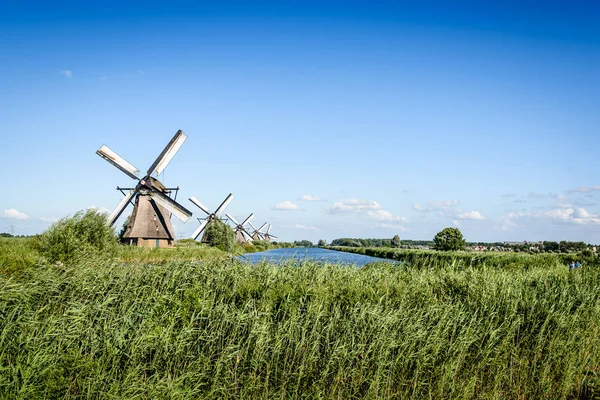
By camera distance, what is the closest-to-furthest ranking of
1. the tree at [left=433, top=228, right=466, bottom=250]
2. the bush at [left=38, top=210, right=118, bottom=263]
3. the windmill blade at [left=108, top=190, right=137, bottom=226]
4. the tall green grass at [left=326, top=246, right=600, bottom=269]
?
the tall green grass at [left=326, top=246, right=600, bottom=269], the bush at [left=38, top=210, right=118, bottom=263], the windmill blade at [left=108, top=190, right=137, bottom=226], the tree at [left=433, top=228, right=466, bottom=250]

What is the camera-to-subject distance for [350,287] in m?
7.67

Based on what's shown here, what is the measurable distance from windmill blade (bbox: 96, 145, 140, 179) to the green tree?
12.8m

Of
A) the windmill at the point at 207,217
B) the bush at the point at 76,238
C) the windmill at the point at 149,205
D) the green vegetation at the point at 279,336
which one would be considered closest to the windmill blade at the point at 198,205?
the windmill at the point at 207,217

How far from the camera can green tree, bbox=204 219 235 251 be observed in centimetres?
3825

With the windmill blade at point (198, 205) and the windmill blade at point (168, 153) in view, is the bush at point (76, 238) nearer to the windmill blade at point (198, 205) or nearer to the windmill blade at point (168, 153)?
the windmill blade at point (168, 153)

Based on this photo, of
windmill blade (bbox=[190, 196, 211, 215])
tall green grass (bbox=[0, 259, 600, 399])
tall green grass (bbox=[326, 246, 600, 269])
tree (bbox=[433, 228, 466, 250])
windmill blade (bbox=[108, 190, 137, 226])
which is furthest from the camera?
tree (bbox=[433, 228, 466, 250])

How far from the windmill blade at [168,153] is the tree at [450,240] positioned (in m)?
55.6

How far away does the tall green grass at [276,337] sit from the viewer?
504 cm

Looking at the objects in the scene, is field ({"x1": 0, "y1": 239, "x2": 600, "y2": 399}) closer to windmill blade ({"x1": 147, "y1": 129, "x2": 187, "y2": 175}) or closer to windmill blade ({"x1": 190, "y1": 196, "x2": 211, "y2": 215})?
windmill blade ({"x1": 147, "y1": 129, "x2": 187, "y2": 175})

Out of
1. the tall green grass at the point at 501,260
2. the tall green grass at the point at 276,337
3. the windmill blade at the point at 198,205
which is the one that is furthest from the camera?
the windmill blade at the point at 198,205

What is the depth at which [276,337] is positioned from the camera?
18.9 feet

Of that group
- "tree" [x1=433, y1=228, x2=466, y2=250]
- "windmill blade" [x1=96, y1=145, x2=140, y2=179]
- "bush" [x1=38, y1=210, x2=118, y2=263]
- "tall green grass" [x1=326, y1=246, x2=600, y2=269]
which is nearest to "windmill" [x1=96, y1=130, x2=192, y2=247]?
"windmill blade" [x1=96, y1=145, x2=140, y2=179]

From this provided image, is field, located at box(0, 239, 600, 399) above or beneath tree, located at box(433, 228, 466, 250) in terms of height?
beneath

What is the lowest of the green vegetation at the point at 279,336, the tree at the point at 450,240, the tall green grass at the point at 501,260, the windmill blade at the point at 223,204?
the green vegetation at the point at 279,336
